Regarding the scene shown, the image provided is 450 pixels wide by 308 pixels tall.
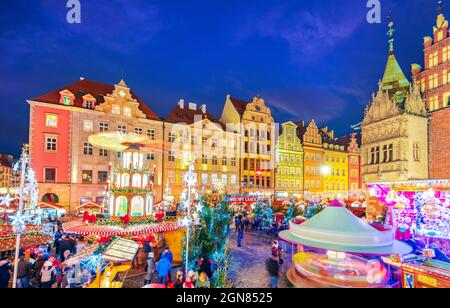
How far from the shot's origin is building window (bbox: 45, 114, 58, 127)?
25719 millimetres

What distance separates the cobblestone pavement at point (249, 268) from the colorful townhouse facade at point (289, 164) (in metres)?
25.0

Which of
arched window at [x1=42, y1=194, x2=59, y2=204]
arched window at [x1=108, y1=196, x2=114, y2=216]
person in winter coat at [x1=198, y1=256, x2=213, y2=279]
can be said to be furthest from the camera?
arched window at [x1=42, y1=194, x2=59, y2=204]

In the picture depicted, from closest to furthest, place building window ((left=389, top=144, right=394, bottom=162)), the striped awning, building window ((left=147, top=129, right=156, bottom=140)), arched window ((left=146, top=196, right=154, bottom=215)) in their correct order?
the striped awning
arched window ((left=146, top=196, right=154, bottom=215))
building window ((left=389, top=144, right=394, bottom=162))
building window ((left=147, top=129, right=156, bottom=140))

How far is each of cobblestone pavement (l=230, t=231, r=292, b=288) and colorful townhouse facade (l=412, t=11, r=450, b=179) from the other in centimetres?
2324

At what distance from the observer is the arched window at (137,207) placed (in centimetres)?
1256

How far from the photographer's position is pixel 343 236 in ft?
19.6

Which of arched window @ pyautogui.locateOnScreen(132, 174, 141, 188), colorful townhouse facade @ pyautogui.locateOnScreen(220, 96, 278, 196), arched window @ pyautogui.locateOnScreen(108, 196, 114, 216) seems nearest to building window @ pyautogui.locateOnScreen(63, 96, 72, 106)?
arched window @ pyautogui.locateOnScreen(132, 174, 141, 188)

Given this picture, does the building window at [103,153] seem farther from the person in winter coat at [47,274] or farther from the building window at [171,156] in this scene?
the person in winter coat at [47,274]

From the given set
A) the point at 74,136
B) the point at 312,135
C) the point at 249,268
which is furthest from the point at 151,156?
the point at 312,135

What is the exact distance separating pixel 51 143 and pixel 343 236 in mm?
30076

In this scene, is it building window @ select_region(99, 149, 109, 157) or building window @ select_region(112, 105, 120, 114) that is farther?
building window @ select_region(112, 105, 120, 114)

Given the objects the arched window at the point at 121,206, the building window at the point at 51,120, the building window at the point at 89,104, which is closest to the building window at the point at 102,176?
the building window at the point at 51,120

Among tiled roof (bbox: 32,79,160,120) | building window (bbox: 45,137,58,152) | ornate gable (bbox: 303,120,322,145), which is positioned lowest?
building window (bbox: 45,137,58,152)

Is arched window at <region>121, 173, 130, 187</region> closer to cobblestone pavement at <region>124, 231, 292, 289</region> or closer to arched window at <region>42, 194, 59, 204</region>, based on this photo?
cobblestone pavement at <region>124, 231, 292, 289</region>
